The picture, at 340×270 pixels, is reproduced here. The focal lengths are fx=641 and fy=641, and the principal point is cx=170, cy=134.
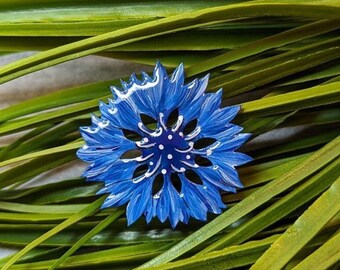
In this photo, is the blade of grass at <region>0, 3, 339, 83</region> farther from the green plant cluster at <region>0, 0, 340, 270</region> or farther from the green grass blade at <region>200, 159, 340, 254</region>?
the green grass blade at <region>200, 159, 340, 254</region>

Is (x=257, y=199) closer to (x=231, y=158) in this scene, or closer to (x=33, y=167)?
(x=231, y=158)

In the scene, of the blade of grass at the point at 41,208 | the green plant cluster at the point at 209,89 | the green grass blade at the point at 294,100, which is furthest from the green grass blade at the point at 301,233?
the blade of grass at the point at 41,208

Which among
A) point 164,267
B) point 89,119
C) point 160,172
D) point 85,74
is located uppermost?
point 85,74

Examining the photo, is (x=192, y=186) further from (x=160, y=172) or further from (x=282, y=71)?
(x=282, y=71)

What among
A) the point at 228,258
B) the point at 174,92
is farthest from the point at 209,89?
the point at 228,258

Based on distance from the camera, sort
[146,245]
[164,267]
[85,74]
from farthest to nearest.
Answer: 1. [85,74]
2. [146,245]
3. [164,267]

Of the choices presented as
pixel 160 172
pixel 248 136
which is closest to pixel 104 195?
pixel 160 172

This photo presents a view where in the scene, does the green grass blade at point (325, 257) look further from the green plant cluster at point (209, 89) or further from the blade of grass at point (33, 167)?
the blade of grass at point (33, 167)
